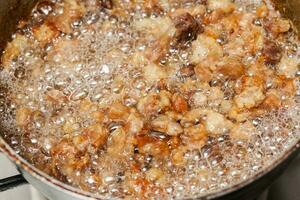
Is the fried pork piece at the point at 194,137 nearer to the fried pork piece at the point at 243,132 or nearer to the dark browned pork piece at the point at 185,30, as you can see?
the fried pork piece at the point at 243,132

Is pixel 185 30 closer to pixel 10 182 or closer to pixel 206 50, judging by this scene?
pixel 206 50

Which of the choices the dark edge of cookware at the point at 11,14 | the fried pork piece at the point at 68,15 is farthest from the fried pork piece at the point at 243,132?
the dark edge of cookware at the point at 11,14

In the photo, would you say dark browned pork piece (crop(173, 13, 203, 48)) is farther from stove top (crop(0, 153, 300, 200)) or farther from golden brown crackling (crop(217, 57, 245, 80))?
stove top (crop(0, 153, 300, 200))

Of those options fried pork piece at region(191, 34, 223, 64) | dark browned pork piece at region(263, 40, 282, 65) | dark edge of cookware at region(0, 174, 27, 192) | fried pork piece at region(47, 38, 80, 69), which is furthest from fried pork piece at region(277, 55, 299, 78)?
dark edge of cookware at region(0, 174, 27, 192)

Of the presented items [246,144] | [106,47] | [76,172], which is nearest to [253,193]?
[246,144]

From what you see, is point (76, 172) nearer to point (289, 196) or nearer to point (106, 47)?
point (106, 47)
